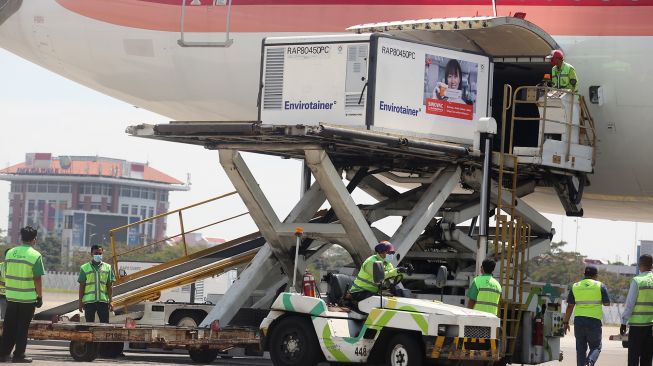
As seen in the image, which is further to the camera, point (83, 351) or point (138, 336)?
point (83, 351)

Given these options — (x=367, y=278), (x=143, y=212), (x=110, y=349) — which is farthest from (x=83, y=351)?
(x=143, y=212)

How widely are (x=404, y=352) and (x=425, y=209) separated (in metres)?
3.80

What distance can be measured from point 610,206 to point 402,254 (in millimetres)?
5476

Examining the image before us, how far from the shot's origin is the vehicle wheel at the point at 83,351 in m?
17.0

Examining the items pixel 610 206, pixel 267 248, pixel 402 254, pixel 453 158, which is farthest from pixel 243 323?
pixel 610 206

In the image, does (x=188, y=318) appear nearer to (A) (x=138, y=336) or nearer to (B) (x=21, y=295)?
(A) (x=138, y=336)

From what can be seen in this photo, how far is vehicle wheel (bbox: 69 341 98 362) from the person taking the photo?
17047mm

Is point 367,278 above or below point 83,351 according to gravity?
above

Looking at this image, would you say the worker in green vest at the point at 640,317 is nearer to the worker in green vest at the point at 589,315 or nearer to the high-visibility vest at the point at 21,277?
the worker in green vest at the point at 589,315

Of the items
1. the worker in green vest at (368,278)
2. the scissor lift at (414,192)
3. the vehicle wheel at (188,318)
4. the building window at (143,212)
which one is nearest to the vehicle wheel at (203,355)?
the vehicle wheel at (188,318)

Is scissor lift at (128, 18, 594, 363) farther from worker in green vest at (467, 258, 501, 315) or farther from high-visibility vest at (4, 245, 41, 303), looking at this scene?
high-visibility vest at (4, 245, 41, 303)

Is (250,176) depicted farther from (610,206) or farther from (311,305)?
(610,206)

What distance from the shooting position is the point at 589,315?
54.7ft

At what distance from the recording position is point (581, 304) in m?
16.8
